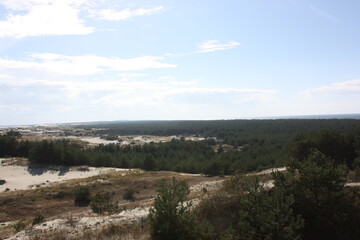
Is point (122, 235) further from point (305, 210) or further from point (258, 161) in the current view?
point (258, 161)

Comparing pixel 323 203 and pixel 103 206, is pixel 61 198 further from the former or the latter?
pixel 323 203

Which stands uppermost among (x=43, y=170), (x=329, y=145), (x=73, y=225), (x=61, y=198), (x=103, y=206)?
(x=329, y=145)

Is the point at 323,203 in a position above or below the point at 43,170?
above

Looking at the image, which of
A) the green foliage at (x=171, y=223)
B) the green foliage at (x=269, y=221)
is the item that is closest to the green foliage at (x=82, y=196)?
the green foliage at (x=171, y=223)

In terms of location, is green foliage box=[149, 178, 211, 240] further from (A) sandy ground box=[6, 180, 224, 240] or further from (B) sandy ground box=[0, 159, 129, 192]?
(B) sandy ground box=[0, 159, 129, 192]

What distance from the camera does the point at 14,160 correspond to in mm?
59281

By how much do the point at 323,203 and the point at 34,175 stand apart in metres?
52.1

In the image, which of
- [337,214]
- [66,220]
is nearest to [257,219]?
[337,214]

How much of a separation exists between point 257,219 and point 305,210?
3711 mm

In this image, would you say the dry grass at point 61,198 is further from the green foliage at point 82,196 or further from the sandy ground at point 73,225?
the sandy ground at point 73,225

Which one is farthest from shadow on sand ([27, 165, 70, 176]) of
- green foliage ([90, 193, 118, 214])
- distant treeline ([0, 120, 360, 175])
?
green foliage ([90, 193, 118, 214])

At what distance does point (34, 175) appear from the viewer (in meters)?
51.0

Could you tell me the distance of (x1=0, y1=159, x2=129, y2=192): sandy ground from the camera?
45062 mm

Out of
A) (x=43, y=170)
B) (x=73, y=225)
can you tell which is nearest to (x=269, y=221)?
(x=73, y=225)
